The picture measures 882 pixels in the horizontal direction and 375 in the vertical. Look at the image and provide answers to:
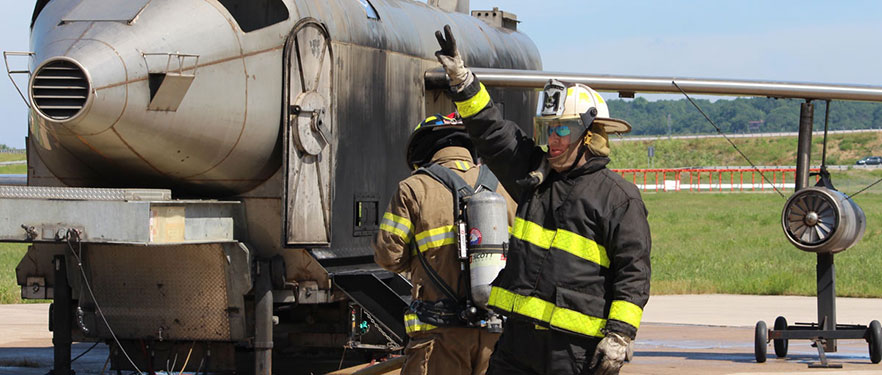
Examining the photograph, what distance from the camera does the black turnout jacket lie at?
489cm

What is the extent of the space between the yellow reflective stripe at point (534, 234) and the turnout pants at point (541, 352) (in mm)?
332

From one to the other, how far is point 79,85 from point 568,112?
3.60 metres

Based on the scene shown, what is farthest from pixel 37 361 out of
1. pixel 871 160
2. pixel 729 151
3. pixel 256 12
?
pixel 871 160

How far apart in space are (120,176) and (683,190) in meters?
55.3

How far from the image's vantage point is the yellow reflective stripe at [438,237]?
6523 millimetres

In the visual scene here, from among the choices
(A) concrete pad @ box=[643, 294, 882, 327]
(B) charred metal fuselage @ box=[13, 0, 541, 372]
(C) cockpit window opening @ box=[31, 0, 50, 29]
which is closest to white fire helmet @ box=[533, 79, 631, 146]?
(B) charred metal fuselage @ box=[13, 0, 541, 372]

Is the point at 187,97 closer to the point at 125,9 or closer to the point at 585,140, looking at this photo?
the point at 125,9

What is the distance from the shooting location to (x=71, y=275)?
29.2 ft

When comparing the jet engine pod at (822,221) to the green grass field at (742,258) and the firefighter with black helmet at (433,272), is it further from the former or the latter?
the green grass field at (742,258)

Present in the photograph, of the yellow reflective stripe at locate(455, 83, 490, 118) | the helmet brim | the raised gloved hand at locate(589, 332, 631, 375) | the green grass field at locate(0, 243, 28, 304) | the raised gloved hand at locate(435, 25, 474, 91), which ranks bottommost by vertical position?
the green grass field at locate(0, 243, 28, 304)

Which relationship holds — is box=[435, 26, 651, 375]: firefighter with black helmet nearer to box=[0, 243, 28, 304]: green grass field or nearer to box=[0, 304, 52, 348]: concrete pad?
box=[0, 304, 52, 348]: concrete pad

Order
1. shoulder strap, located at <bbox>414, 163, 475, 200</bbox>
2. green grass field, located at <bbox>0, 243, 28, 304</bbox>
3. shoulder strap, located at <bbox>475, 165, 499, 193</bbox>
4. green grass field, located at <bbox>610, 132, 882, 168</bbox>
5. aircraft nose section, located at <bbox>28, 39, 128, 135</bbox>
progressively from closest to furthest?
shoulder strap, located at <bbox>414, 163, 475, 200</bbox> < shoulder strap, located at <bbox>475, 165, 499, 193</bbox> < aircraft nose section, located at <bbox>28, 39, 128, 135</bbox> < green grass field, located at <bbox>0, 243, 28, 304</bbox> < green grass field, located at <bbox>610, 132, 882, 168</bbox>

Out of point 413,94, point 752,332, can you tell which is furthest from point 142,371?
point 752,332

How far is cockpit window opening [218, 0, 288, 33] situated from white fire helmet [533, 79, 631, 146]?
11.7 ft
